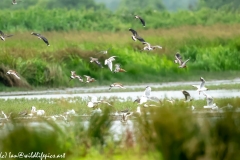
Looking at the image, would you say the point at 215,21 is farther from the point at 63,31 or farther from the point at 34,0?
the point at 34,0

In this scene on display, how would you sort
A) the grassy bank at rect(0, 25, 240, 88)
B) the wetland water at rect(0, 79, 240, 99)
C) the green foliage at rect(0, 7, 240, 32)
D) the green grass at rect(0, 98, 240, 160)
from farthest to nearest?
the green foliage at rect(0, 7, 240, 32) < the grassy bank at rect(0, 25, 240, 88) < the wetland water at rect(0, 79, 240, 99) < the green grass at rect(0, 98, 240, 160)

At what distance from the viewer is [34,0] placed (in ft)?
192

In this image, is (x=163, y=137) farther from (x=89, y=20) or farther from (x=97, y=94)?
(x=89, y=20)

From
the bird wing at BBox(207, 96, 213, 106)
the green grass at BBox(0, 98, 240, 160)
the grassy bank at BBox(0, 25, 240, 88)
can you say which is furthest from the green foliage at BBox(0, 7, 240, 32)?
the green grass at BBox(0, 98, 240, 160)

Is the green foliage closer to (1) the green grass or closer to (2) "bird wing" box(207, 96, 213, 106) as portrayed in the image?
(2) "bird wing" box(207, 96, 213, 106)

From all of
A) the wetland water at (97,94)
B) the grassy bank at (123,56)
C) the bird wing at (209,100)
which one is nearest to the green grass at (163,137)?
the bird wing at (209,100)

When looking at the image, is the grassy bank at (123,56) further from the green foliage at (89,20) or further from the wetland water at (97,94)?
the green foliage at (89,20)

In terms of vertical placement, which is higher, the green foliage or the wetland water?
the green foliage

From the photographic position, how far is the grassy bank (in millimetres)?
26125

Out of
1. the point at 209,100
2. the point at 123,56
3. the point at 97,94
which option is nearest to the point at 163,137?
the point at 209,100

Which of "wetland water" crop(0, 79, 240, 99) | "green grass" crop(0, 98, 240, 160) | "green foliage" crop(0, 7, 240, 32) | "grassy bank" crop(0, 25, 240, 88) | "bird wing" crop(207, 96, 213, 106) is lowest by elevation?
"green grass" crop(0, 98, 240, 160)

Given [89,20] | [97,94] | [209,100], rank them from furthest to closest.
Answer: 1. [89,20]
2. [97,94]
3. [209,100]

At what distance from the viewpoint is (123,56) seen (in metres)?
29.2

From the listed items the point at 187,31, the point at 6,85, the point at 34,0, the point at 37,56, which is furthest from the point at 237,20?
the point at 34,0
